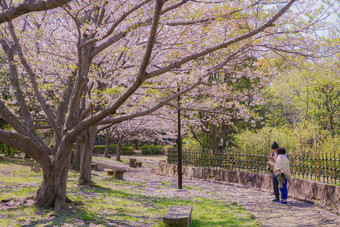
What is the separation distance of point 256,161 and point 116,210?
25.8 feet

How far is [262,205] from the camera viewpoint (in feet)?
34.6

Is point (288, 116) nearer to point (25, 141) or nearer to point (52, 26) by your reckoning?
point (52, 26)

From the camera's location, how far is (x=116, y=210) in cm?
896

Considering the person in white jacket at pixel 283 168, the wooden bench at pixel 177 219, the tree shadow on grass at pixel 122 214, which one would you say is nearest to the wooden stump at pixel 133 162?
the tree shadow on grass at pixel 122 214

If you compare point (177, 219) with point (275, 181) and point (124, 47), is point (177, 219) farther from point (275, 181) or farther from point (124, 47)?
point (275, 181)

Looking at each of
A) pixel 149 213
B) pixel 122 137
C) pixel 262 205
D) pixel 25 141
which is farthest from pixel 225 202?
pixel 122 137

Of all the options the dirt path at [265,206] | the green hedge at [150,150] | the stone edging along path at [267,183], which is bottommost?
the dirt path at [265,206]

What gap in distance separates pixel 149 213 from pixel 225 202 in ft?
10.3

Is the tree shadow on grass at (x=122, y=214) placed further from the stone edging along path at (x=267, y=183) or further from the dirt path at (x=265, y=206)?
the stone edging along path at (x=267, y=183)

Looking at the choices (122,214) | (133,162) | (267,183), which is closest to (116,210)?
(122,214)

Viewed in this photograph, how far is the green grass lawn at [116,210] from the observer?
7.36 meters

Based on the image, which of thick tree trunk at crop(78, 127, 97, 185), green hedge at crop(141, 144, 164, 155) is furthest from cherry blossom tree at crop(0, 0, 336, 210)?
green hedge at crop(141, 144, 164, 155)

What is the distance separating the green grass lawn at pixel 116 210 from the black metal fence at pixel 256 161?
3.40m

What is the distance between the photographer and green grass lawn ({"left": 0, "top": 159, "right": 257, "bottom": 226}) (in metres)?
7.36
